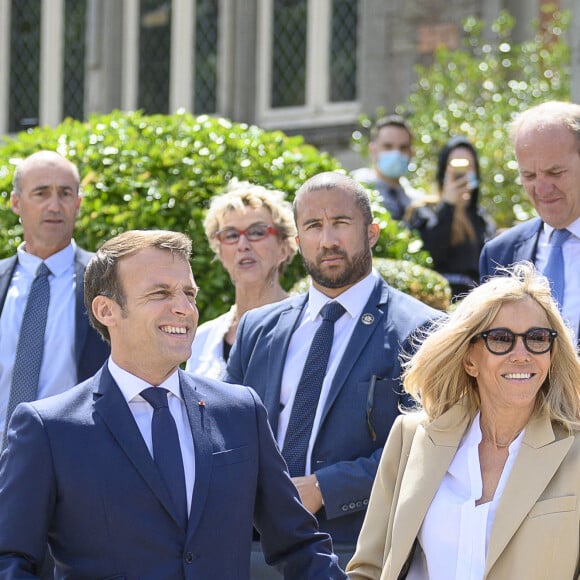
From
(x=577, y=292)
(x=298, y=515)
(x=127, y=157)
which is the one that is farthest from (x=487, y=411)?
(x=127, y=157)

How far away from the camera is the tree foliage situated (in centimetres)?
973

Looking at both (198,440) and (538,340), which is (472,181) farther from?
(198,440)

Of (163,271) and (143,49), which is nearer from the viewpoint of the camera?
(163,271)

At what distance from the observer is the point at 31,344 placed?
5762 mm

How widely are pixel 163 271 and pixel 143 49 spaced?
11890 millimetres

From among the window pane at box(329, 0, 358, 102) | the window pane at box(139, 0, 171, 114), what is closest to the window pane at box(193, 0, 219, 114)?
the window pane at box(139, 0, 171, 114)

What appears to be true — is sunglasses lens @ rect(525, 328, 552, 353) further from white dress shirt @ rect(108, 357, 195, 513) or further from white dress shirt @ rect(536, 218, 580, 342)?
white dress shirt @ rect(108, 357, 195, 513)

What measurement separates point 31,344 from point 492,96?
580 centimetres

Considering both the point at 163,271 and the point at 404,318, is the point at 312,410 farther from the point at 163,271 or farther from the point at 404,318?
the point at 163,271

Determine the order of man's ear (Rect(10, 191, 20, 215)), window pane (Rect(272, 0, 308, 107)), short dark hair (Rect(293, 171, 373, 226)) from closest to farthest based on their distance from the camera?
1. short dark hair (Rect(293, 171, 373, 226))
2. man's ear (Rect(10, 191, 20, 215))
3. window pane (Rect(272, 0, 308, 107))

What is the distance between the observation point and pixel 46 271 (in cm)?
602

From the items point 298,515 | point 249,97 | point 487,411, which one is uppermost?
point 249,97

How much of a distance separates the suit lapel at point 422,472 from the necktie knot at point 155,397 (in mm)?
876

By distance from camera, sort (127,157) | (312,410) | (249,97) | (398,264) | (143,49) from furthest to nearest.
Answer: (143,49) < (249,97) < (127,157) < (398,264) < (312,410)
